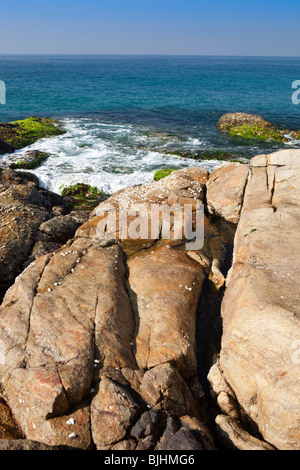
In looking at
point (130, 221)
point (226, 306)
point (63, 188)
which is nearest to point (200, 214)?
point (130, 221)

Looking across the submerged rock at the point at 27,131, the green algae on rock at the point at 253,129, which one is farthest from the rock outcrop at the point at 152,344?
the green algae on rock at the point at 253,129

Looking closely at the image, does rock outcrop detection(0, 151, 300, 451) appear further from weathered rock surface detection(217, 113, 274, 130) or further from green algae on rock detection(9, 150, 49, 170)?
weathered rock surface detection(217, 113, 274, 130)

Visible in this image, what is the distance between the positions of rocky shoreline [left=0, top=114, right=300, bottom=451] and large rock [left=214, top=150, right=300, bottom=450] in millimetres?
35

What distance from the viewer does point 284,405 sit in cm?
868

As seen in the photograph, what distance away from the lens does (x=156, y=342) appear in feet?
35.2

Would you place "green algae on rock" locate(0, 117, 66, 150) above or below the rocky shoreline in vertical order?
above

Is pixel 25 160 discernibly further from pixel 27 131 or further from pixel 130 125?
pixel 130 125

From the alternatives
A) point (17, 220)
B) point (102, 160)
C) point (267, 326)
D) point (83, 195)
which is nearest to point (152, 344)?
point (267, 326)

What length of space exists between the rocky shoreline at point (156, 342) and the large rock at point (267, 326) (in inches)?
1.4

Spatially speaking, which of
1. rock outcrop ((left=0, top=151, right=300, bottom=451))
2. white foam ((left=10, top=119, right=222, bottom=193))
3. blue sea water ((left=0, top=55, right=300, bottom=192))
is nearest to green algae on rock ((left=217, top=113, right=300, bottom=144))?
blue sea water ((left=0, top=55, right=300, bottom=192))

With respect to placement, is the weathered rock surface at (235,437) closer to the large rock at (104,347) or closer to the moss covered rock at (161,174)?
the large rock at (104,347)

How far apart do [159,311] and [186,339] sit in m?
1.40

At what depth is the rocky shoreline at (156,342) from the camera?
321 inches

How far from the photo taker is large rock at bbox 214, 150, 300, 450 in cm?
880
